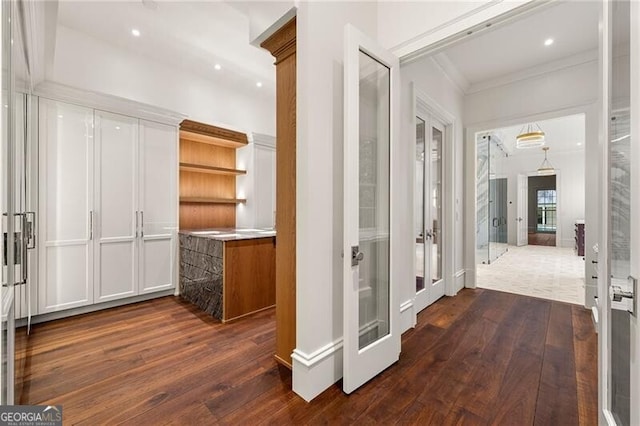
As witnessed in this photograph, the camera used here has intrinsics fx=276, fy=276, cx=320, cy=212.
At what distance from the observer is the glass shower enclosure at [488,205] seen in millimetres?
5543

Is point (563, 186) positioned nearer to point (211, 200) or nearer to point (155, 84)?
point (211, 200)

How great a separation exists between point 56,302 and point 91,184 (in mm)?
1305

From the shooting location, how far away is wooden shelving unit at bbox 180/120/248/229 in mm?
4137

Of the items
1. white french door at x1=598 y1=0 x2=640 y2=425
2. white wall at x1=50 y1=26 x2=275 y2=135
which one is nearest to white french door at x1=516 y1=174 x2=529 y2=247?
white wall at x1=50 y1=26 x2=275 y2=135

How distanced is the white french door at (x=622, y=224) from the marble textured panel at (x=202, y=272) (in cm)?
285

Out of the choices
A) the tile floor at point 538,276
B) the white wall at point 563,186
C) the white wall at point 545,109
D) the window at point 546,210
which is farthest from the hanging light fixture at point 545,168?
Result: the white wall at point 545,109

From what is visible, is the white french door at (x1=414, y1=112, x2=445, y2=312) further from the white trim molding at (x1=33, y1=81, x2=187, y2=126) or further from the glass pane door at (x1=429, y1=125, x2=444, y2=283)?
the white trim molding at (x1=33, y1=81, x2=187, y2=126)

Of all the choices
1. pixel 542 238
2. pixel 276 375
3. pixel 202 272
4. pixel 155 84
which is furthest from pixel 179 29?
pixel 542 238

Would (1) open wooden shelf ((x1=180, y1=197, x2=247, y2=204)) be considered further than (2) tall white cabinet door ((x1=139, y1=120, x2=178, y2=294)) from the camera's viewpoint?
Yes

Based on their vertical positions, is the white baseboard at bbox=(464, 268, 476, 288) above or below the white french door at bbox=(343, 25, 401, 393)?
below

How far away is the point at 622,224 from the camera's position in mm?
1104

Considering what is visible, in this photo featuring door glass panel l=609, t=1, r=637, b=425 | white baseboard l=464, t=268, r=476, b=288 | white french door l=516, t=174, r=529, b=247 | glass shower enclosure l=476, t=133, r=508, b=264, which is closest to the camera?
door glass panel l=609, t=1, r=637, b=425

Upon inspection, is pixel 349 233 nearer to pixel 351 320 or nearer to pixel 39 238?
pixel 351 320

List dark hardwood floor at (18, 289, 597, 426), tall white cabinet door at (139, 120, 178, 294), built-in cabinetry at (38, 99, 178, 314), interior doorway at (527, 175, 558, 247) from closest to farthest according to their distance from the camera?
dark hardwood floor at (18, 289, 597, 426), built-in cabinetry at (38, 99, 178, 314), tall white cabinet door at (139, 120, 178, 294), interior doorway at (527, 175, 558, 247)
